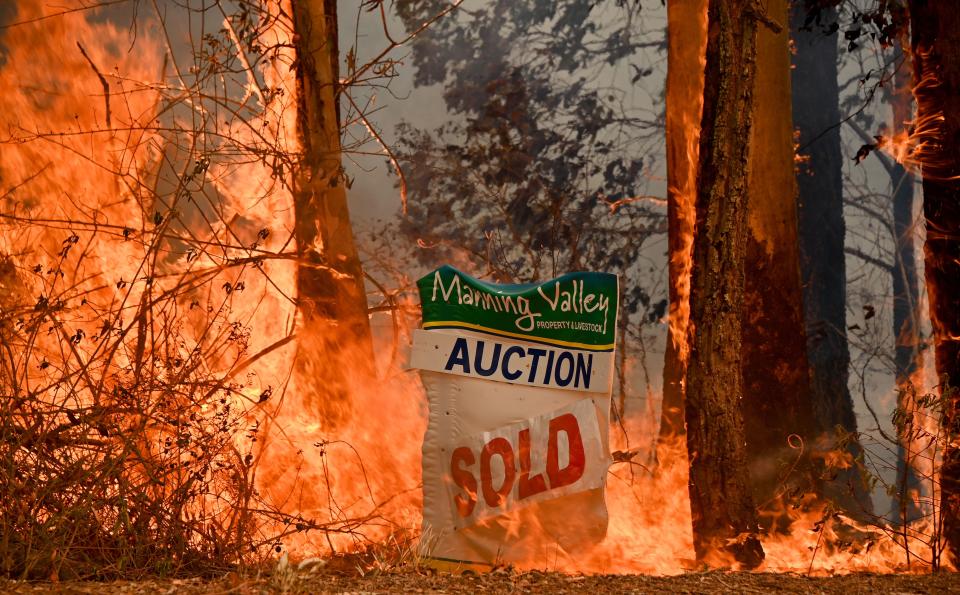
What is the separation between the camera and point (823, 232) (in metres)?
14.7

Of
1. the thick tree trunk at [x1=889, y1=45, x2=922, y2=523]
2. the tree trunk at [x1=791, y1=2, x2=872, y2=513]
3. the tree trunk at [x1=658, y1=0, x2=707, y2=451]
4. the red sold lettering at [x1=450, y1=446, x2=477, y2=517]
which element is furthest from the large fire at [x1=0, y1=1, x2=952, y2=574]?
the thick tree trunk at [x1=889, y1=45, x2=922, y2=523]

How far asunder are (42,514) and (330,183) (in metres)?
4.44

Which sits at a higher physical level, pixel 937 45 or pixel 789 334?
pixel 937 45

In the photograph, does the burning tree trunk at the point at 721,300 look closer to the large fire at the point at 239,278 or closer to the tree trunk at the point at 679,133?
the large fire at the point at 239,278

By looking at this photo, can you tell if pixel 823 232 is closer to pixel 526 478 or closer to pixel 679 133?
pixel 679 133

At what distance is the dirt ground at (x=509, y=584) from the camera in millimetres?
4367

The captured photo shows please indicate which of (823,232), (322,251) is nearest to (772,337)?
(322,251)

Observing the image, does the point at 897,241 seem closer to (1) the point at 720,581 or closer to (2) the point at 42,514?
(1) the point at 720,581

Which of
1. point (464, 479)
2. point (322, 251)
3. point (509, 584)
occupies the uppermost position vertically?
point (322, 251)

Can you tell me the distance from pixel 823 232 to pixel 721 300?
28.0 feet

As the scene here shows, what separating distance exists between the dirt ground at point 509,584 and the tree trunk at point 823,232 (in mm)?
7262

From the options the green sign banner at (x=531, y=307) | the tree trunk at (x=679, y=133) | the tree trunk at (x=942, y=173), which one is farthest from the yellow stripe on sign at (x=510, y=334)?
the tree trunk at (x=679, y=133)

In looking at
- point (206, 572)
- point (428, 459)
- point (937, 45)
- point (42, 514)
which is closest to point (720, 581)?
point (428, 459)

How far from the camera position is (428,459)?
602cm
